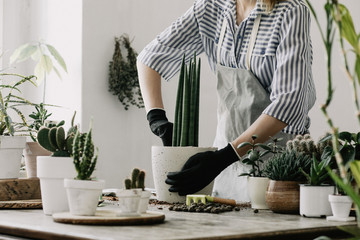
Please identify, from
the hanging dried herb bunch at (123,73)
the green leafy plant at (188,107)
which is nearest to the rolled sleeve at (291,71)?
the green leafy plant at (188,107)

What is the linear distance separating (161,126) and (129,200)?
0.84 meters

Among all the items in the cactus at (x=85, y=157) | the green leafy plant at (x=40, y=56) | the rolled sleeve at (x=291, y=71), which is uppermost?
the green leafy plant at (x=40, y=56)

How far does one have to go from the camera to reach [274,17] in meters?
1.96

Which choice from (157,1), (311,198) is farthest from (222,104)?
(157,1)

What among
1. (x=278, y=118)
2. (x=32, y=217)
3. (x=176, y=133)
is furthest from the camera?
(x=278, y=118)

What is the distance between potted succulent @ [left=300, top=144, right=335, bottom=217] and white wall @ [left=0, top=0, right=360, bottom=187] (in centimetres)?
273

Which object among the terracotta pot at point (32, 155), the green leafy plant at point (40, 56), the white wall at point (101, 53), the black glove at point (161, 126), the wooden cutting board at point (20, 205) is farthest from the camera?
the white wall at point (101, 53)

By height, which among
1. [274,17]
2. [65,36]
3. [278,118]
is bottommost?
[278,118]

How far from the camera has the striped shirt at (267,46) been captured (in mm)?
1881

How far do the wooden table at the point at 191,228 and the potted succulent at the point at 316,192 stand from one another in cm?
3

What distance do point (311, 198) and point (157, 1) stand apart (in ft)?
10.4

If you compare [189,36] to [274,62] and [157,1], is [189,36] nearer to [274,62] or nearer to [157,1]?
[274,62]

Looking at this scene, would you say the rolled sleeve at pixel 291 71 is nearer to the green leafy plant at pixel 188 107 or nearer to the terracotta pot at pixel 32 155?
the green leafy plant at pixel 188 107

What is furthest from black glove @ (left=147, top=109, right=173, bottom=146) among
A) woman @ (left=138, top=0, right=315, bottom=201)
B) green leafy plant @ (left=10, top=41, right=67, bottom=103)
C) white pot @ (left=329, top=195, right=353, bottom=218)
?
green leafy plant @ (left=10, top=41, right=67, bottom=103)
